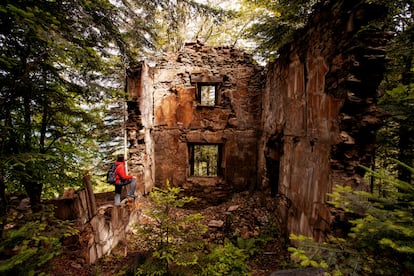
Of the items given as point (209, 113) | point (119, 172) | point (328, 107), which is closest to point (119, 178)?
point (119, 172)

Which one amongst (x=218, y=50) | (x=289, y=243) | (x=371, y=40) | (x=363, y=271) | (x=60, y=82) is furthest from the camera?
(x=218, y=50)

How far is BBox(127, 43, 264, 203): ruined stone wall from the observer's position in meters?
7.50

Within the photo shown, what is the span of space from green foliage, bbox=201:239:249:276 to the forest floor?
0.21 m

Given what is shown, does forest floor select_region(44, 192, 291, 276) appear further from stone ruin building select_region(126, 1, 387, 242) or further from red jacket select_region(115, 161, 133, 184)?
red jacket select_region(115, 161, 133, 184)

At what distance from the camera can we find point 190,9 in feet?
15.0

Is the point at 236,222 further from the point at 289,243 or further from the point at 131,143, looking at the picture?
the point at 131,143

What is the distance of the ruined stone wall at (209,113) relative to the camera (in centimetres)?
750

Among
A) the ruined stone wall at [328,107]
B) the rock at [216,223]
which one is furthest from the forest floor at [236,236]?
the ruined stone wall at [328,107]

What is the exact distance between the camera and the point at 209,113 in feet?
24.8

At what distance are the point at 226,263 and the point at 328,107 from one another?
11.8 ft

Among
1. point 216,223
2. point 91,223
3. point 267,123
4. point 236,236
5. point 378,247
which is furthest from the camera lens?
point 267,123

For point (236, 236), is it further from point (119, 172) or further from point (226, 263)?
point (119, 172)

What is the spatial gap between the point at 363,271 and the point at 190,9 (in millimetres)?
5334

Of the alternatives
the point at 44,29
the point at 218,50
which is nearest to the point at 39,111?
the point at 44,29
